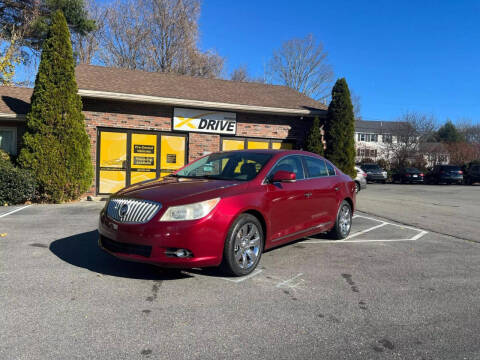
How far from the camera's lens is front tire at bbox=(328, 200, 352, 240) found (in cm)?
650

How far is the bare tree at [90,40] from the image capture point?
26.4 meters

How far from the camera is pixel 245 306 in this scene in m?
3.58

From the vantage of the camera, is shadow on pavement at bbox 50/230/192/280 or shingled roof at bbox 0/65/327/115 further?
shingled roof at bbox 0/65/327/115

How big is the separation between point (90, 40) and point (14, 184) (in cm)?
2076

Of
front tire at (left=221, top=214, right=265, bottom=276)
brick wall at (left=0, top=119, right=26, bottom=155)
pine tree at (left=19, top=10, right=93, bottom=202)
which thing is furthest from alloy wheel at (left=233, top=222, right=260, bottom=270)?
brick wall at (left=0, top=119, right=26, bottom=155)

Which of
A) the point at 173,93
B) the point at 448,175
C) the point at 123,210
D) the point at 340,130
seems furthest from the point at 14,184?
the point at 448,175

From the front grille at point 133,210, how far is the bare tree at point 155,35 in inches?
1023

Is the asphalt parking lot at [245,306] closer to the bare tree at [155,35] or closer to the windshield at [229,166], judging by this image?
the windshield at [229,166]

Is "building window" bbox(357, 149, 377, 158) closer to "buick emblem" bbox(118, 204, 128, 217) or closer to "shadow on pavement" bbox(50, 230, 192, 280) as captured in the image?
"shadow on pavement" bbox(50, 230, 192, 280)

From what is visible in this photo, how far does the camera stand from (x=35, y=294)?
A: 373 cm

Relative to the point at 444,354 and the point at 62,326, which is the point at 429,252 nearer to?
the point at 444,354

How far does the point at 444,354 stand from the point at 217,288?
7.14ft

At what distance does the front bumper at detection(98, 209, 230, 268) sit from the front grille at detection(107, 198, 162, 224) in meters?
0.08

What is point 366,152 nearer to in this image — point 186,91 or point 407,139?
point 407,139
